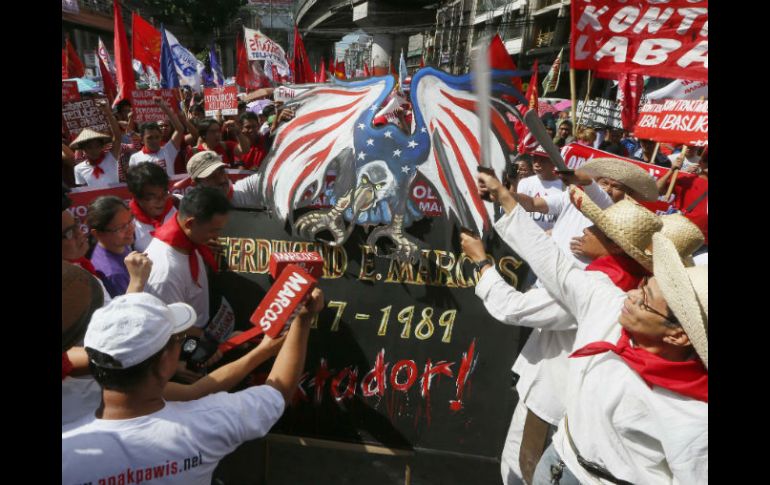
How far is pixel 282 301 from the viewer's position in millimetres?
2014

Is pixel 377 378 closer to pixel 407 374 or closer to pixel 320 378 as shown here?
pixel 407 374

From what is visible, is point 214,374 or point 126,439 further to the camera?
point 214,374

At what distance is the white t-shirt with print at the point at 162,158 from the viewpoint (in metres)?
5.66

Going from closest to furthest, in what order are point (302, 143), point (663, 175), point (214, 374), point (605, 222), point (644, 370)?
1. point (644, 370)
2. point (214, 374)
3. point (605, 222)
4. point (302, 143)
5. point (663, 175)

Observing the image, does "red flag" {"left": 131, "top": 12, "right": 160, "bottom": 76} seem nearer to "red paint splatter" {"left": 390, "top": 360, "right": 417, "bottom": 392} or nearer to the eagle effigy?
the eagle effigy

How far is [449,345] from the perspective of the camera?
2.90 m

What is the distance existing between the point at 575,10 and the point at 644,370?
4031 mm

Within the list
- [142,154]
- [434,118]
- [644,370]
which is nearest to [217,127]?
[142,154]

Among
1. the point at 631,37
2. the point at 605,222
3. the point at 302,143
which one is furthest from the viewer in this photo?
the point at 631,37

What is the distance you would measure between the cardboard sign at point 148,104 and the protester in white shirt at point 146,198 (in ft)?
12.3

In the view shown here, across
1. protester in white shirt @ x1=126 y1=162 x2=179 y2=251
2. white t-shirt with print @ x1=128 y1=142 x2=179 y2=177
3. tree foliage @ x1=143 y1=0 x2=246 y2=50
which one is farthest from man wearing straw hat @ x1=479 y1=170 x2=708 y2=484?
tree foliage @ x1=143 y1=0 x2=246 y2=50

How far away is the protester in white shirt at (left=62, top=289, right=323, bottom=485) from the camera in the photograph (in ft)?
4.75

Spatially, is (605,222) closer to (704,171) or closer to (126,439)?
(126,439)

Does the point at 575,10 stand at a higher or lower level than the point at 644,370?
higher
